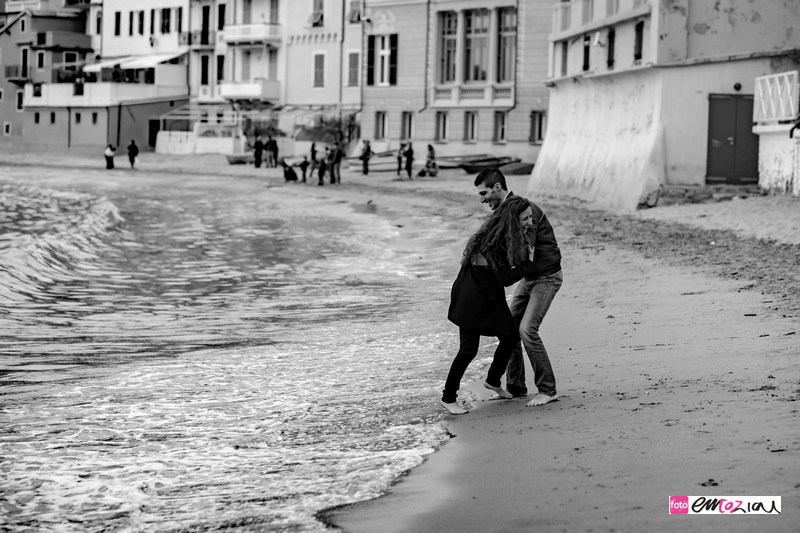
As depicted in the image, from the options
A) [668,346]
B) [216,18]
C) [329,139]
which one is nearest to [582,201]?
[668,346]

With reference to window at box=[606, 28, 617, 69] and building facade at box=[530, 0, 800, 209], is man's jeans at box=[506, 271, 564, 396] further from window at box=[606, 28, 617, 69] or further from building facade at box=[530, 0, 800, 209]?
window at box=[606, 28, 617, 69]

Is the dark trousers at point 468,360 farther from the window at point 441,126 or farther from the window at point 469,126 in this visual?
the window at point 441,126

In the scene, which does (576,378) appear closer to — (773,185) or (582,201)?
(773,185)

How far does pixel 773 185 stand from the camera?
26500mm

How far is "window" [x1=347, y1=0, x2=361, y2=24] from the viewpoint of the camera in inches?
2416

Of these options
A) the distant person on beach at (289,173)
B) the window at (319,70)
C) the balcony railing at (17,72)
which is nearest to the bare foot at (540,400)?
the distant person on beach at (289,173)

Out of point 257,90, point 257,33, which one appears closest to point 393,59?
point 257,90

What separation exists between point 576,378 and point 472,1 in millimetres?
45022

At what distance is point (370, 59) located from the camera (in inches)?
2333

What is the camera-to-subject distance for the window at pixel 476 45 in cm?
5444

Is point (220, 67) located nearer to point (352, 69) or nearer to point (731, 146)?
point (352, 69)

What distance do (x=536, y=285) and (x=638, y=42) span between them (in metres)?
22.1

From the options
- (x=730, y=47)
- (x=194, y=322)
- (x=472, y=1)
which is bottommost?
(x=194, y=322)

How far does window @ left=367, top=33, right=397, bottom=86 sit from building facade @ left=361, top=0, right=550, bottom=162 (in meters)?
0.05
